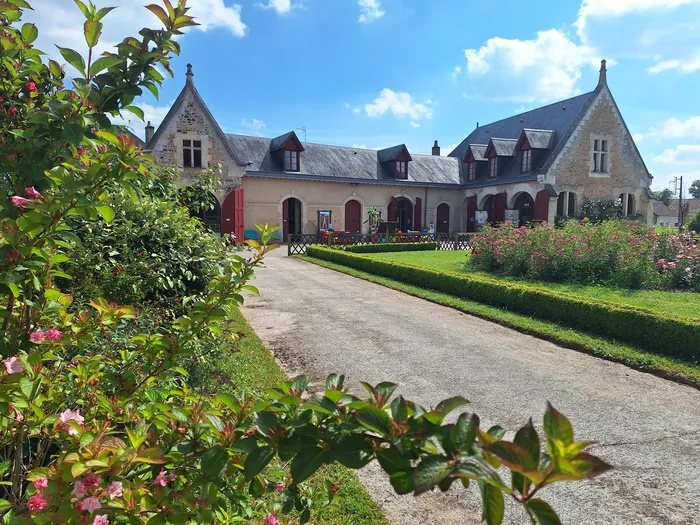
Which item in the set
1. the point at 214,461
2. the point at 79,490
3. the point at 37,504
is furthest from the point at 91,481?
the point at 214,461

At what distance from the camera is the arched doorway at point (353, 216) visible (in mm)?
Answer: 27656

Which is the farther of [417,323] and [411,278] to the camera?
[411,278]

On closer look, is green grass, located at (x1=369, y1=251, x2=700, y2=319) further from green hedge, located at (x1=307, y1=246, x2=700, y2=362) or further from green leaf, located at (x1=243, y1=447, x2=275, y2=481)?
green leaf, located at (x1=243, y1=447, x2=275, y2=481)

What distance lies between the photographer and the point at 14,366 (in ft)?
4.48

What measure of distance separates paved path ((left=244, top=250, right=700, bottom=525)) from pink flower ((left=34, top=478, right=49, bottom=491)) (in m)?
2.09

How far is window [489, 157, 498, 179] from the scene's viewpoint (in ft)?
90.4

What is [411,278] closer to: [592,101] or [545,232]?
[545,232]

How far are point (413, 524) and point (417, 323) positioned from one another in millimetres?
4880

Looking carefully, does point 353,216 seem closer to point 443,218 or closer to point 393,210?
point 393,210

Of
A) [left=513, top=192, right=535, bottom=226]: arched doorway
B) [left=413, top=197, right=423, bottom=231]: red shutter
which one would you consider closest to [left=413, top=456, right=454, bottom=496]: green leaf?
[left=513, top=192, right=535, bottom=226]: arched doorway

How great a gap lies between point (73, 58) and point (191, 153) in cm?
2270

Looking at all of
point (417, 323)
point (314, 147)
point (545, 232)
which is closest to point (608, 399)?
point (417, 323)

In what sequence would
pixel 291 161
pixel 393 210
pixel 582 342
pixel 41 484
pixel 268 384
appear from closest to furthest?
pixel 41 484 < pixel 268 384 < pixel 582 342 < pixel 291 161 < pixel 393 210

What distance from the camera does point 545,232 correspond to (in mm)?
11734
